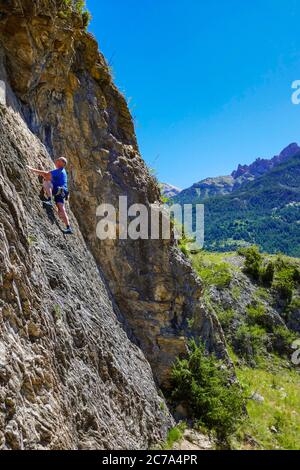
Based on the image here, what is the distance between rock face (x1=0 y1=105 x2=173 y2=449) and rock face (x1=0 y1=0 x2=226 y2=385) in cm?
109

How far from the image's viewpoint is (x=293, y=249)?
500 ft

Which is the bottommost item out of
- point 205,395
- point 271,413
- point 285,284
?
point 271,413

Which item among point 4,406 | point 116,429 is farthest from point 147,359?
point 4,406

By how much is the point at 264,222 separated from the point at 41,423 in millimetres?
200154

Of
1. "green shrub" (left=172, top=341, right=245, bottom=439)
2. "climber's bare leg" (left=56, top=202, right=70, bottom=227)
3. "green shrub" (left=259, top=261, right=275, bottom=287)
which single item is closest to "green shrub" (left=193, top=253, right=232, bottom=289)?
"green shrub" (left=259, top=261, right=275, bottom=287)

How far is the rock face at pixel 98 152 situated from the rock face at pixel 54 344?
3.57 feet

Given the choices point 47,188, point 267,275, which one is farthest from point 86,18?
point 267,275

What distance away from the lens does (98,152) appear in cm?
1227

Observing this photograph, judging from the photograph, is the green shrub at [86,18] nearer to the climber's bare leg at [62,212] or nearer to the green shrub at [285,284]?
the climber's bare leg at [62,212]

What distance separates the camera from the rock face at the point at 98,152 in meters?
9.96

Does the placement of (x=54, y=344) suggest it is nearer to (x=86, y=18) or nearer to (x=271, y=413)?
(x=86, y=18)

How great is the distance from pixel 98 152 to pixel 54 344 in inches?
288

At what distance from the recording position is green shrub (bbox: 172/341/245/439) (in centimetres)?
Result: 1069
